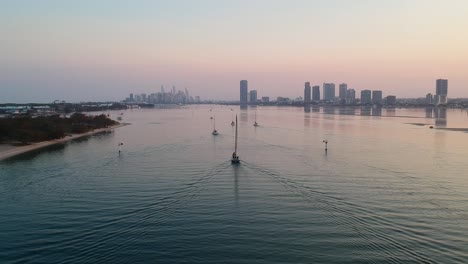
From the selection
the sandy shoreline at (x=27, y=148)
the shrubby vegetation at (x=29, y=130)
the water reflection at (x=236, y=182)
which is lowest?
the water reflection at (x=236, y=182)

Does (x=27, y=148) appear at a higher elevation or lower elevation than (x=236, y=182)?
higher

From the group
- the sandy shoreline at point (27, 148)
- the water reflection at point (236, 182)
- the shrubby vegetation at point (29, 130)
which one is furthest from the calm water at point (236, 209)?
the shrubby vegetation at point (29, 130)

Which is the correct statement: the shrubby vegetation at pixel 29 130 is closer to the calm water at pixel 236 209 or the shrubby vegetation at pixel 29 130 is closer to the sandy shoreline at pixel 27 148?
the sandy shoreline at pixel 27 148

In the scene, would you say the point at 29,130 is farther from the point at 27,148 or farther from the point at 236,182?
the point at 236,182

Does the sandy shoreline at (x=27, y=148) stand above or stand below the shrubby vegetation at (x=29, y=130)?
below

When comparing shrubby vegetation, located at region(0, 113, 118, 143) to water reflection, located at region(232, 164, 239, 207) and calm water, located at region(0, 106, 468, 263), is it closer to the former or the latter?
calm water, located at region(0, 106, 468, 263)

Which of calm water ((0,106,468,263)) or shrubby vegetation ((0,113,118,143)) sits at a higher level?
shrubby vegetation ((0,113,118,143))

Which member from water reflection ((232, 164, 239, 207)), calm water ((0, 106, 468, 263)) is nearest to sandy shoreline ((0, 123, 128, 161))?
calm water ((0, 106, 468, 263))

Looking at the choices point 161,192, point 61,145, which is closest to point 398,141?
point 161,192

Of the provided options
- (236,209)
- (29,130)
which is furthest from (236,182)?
(29,130)
